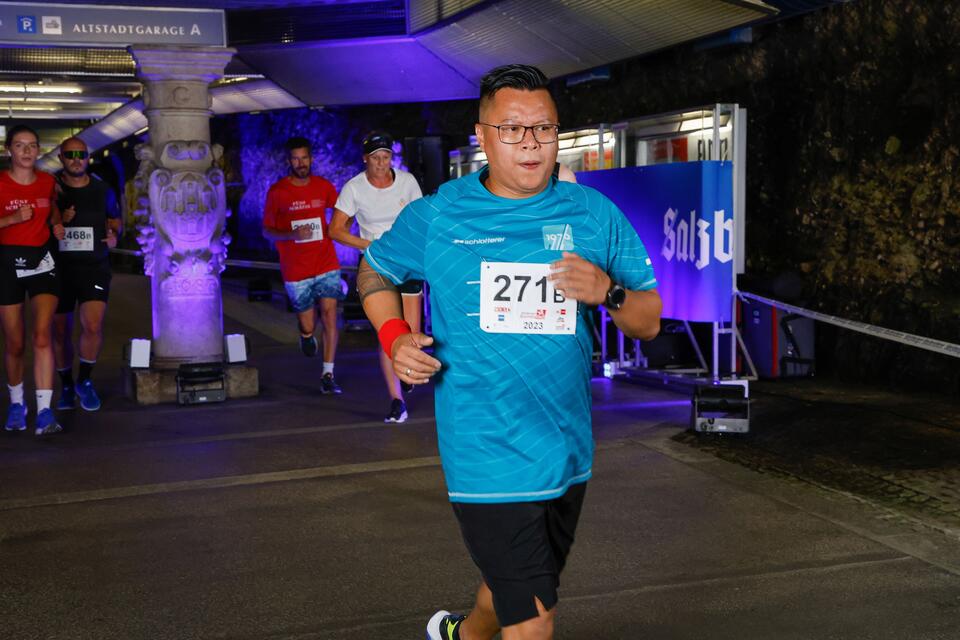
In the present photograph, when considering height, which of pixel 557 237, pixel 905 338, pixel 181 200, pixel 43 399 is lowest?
pixel 43 399

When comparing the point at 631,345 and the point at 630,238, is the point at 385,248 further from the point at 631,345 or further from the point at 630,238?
the point at 631,345

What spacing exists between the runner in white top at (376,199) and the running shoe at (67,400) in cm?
266

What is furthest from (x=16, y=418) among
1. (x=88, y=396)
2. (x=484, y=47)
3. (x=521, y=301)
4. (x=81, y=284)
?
(x=484, y=47)

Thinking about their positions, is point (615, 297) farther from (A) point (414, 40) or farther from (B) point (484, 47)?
(A) point (414, 40)

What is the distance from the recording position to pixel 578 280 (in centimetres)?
283

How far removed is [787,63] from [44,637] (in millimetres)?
8188

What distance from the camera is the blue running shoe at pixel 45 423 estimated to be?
7996 mm

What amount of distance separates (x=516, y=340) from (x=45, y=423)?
19.4ft

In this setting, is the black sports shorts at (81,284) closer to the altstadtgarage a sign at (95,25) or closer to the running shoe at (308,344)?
the altstadtgarage a sign at (95,25)

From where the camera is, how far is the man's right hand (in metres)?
2.90

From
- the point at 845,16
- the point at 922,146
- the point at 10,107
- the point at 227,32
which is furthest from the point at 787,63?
the point at 10,107

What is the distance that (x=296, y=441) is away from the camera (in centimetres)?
770

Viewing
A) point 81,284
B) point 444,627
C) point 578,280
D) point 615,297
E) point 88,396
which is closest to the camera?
point 578,280

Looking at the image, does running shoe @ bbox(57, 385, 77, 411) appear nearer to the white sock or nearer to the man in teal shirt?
the white sock
